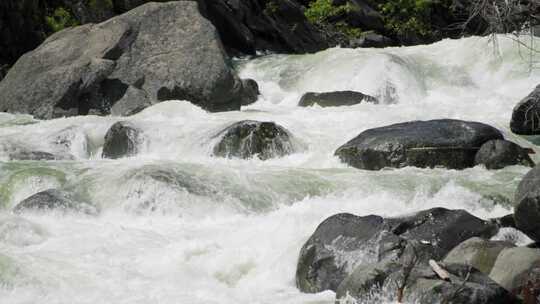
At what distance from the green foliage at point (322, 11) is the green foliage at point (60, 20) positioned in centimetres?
881

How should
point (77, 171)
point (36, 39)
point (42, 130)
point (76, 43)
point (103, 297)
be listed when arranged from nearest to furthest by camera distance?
point (103, 297)
point (77, 171)
point (42, 130)
point (76, 43)
point (36, 39)

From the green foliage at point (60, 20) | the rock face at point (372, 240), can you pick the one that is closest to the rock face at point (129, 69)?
the green foliage at point (60, 20)

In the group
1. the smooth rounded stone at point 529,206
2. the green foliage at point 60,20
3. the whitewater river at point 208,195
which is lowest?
the whitewater river at point 208,195

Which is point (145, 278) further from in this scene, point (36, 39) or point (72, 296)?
point (36, 39)

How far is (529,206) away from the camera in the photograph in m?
6.99

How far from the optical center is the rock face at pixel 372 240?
7.27 m

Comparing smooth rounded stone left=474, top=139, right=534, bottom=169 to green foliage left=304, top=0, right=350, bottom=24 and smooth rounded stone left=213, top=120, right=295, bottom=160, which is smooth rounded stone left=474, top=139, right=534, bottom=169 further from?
green foliage left=304, top=0, right=350, bottom=24

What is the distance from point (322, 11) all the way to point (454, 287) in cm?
2217

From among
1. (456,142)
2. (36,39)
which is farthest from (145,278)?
(36,39)

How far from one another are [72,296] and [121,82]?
1047 centimetres

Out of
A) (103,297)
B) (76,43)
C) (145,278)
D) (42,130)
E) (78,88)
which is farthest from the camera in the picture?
(76,43)

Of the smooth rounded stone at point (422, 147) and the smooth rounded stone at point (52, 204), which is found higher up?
the smooth rounded stone at point (422, 147)

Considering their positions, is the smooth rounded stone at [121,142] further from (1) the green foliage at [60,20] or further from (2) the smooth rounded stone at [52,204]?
(1) the green foliage at [60,20]

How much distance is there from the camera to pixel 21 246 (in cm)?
839
